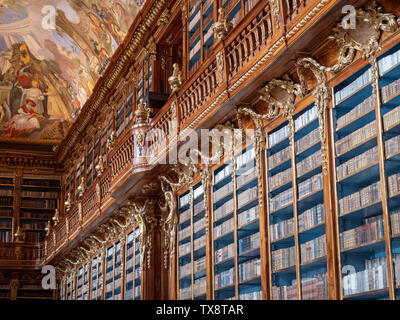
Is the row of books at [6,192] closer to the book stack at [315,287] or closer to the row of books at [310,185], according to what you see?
the row of books at [310,185]

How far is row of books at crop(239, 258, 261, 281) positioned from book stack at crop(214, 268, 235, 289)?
0.92ft

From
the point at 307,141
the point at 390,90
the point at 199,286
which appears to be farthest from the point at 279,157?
the point at 199,286

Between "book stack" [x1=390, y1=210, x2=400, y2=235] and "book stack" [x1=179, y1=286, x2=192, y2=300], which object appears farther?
"book stack" [x1=179, y1=286, x2=192, y2=300]

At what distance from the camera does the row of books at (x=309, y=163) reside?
679cm

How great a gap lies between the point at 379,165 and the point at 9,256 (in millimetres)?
15955

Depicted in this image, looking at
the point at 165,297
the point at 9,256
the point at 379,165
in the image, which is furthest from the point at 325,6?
the point at 9,256

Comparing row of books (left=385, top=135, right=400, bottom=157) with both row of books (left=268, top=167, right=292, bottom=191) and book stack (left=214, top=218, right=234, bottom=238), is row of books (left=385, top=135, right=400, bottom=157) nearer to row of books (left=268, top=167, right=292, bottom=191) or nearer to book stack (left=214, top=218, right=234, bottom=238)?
row of books (left=268, top=167, right=292, bottom=191)

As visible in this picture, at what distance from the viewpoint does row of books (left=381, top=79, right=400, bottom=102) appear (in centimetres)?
568

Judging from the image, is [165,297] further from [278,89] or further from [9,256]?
[9,256]

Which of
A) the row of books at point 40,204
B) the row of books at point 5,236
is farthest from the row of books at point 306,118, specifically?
the row of books at point 5,236

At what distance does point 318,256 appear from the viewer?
659 cm

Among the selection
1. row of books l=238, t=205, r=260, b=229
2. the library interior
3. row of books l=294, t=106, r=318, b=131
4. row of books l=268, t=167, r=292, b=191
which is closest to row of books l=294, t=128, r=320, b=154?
the library interior

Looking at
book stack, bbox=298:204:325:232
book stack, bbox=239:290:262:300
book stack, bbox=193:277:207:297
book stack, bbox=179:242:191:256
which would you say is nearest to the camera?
book stack, bbox=298:204:325:232

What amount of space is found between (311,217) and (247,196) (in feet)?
5.21
